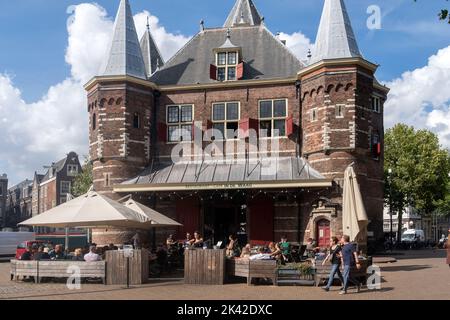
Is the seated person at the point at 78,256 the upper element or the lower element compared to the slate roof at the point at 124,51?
lower

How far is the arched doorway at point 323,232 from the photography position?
24.9m

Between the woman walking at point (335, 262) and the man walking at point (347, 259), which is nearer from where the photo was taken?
the man walking at point (347, 259)

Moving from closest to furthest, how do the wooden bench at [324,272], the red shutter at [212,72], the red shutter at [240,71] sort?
the wooden bench at [324,272] → the red shutter at [240,71] → the red shutter at [212,72]

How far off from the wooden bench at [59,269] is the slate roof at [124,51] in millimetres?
13850

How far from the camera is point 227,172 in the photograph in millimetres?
26500

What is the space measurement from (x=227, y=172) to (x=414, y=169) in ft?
77.3

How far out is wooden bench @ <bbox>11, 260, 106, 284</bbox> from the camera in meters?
15.3

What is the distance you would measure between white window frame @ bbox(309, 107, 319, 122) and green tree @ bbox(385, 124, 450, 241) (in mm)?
19423

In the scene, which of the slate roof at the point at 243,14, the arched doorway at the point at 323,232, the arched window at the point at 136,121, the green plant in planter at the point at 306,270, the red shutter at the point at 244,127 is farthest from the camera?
the slate roof at the point at 243,14

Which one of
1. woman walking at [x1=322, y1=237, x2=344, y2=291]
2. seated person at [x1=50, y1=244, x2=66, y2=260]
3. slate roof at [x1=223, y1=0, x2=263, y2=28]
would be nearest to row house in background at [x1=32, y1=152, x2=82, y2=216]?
slate roof at [x1=223, y1=0, x2=263, y2=28]

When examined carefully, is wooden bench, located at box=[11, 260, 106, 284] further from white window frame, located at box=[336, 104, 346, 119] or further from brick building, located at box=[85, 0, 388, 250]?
white window frame, located at box=[336, 104, 346, 119]

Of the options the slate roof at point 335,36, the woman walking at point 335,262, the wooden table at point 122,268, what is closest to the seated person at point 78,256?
the wooden table at point 122,268

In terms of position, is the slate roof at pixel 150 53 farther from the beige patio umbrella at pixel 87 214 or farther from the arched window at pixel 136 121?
the beige patio umbrella at pixel 87 214

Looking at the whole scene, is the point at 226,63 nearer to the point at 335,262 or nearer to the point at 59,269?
the point at 59,269
